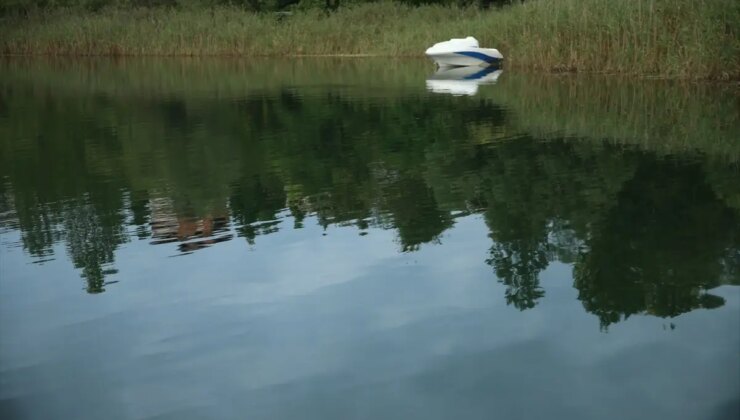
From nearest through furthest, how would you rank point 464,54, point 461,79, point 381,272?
point 381,272, point 461,79, point 464,54

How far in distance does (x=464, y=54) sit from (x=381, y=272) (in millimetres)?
23836

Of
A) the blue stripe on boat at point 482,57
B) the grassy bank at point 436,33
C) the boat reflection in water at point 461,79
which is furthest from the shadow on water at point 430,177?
the blue stripe on boat at point 482,57

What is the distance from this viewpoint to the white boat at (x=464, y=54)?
98.2ft

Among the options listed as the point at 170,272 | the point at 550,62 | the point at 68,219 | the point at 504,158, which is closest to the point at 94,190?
the point at 68,219

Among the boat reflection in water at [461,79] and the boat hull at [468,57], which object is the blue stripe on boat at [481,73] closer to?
the boat reflection in water at [461,79]

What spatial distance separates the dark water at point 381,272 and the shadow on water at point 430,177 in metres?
0.05

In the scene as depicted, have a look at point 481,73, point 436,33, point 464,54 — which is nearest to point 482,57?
point 481,73

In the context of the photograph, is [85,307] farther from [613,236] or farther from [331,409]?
[613,236]

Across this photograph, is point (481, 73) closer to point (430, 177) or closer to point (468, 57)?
point (468, 57)

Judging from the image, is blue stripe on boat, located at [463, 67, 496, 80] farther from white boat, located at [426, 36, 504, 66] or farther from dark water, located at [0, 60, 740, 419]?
dark water, located at [0, 60, 740, 419]

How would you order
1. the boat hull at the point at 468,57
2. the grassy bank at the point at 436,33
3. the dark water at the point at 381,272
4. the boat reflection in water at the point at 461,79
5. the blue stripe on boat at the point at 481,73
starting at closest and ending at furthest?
the dark water at the point at 381,272 < the grassy bank at the point at 436,33 < the boat reflection in water at the point at 461,79 < the blue stripe on boat at the point at 481,73 < the boat hull at the point at 468,57

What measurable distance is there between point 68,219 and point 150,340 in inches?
165

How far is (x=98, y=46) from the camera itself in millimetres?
46906

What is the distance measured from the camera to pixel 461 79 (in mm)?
28750
